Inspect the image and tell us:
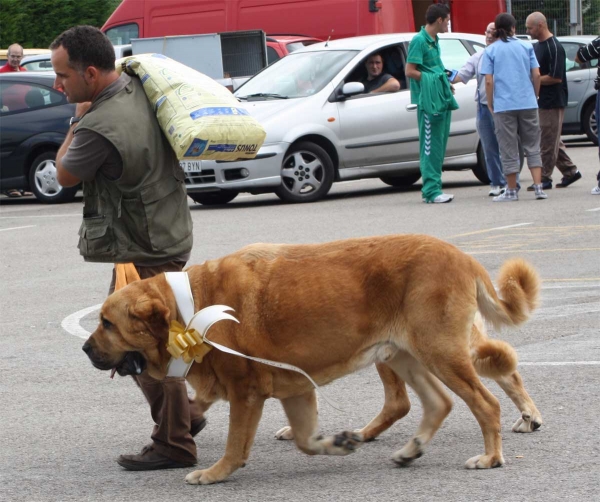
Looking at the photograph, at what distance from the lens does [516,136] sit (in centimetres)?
1409

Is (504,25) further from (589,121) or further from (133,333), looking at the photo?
(133,333)

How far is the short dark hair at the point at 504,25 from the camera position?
13.9 meters

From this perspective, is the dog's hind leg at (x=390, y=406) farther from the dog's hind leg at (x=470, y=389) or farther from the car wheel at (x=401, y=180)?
the car wheel at (x=401, y=180)

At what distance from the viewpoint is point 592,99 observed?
21.3 m

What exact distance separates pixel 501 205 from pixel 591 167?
4831 millimetres

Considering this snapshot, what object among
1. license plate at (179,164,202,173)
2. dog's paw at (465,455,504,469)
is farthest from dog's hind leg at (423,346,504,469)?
license plate at (179,164,202,173)

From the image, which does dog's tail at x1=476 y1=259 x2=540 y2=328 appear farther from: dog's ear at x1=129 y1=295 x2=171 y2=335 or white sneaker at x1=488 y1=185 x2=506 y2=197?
white sneaker at x1=488 y1=185 x2=506 y2=197

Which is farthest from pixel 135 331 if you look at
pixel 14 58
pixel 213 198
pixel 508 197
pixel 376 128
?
pixel 14 58

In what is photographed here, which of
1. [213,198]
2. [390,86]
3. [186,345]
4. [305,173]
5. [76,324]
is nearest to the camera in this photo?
[186,345]

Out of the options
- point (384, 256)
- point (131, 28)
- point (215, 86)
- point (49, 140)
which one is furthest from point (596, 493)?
point (131, 28)

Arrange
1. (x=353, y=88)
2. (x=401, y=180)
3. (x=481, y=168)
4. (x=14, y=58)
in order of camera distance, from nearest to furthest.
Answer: (x=353, y=88), (x=481, y=168), (x=401, y=180), (x=14, y=58)

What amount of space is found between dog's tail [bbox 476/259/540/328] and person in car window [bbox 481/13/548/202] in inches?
352

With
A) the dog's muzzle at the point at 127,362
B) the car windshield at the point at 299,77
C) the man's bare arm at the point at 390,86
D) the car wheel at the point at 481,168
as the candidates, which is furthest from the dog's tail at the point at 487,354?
the car wheel at the point at 481,168

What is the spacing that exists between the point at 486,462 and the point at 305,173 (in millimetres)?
10530
